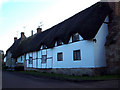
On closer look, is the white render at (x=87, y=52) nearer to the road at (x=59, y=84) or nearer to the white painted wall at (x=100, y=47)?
the white painted wall at (x=100, y=47)

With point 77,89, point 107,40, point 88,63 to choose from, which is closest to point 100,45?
point 107,40

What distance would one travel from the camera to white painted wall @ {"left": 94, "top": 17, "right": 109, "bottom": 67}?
15.2m

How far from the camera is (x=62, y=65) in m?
19.4

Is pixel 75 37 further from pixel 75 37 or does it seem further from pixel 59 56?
pixel 59 56

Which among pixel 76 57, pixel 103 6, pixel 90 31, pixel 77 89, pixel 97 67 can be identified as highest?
pixel 103 6

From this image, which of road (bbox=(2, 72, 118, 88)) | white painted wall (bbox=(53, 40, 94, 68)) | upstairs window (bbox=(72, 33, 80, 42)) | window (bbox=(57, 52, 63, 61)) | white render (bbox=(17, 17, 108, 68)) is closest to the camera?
road (bbox=(2, 72, 118, 88))

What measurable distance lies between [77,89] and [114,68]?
22.9 ft

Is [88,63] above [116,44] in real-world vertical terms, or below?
below

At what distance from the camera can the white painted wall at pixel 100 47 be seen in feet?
A: 49.9

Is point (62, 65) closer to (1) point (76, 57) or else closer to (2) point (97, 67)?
(1) point (76, 57)

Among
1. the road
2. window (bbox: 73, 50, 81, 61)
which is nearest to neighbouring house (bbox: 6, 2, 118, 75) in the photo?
window (bbox: 73, 50, 81, 61)

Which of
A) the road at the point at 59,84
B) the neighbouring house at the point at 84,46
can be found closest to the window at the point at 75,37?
the neighbouring house at the point at 84,46

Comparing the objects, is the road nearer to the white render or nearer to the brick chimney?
the white render

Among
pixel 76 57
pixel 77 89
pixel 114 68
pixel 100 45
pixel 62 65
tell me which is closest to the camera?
pixel 77 89
